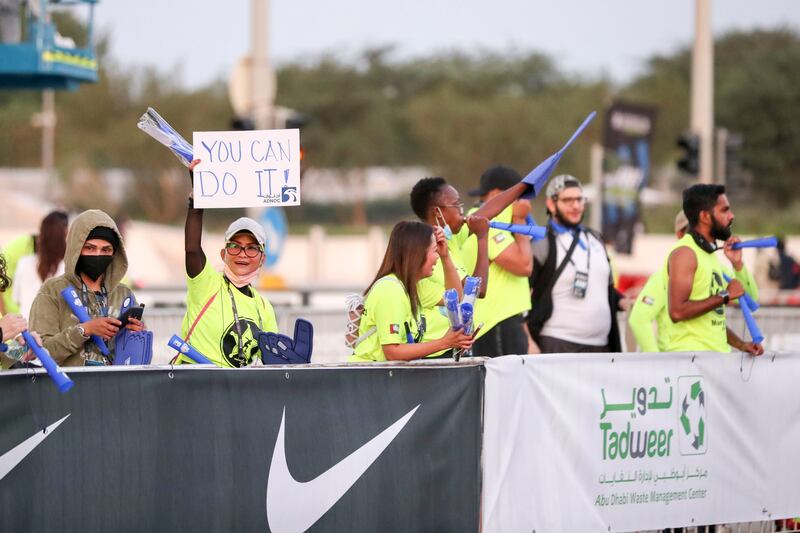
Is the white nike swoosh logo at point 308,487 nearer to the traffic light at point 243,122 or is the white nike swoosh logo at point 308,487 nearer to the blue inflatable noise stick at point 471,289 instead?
the blue inflatable noise stick at point 471,289

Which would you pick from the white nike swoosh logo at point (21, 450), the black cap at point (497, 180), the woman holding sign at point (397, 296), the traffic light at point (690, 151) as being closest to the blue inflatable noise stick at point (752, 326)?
the black cap at point (497, 180)

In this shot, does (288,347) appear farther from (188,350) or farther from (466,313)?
(466,313)

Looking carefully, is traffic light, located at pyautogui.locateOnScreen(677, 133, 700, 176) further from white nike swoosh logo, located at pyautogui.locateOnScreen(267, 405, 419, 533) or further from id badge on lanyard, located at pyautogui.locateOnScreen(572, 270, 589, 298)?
white nike swoosh logo, located at pyautogui.locateOnScreen(267, 405, 419, 533)

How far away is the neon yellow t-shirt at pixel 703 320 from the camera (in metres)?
8.36

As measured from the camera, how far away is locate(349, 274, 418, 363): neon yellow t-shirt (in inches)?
270

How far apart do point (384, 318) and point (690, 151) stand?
15.4 metres

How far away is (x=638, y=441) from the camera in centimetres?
723

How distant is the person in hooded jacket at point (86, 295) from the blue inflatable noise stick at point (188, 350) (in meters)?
0.22

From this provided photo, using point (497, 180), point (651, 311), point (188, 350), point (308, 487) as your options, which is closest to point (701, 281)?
point (651, 311)

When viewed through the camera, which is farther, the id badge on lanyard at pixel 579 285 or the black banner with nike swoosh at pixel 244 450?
the id badge on lanyard at pixel 579 285

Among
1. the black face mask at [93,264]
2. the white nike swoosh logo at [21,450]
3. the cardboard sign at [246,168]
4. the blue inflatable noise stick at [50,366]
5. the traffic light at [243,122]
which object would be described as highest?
the traffic light at [243,122]

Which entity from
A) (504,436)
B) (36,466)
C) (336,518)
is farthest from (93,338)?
(504,436)

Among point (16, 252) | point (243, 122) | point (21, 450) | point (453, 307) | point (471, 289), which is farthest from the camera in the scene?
point (243, 122)

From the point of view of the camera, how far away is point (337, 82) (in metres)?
80.1
